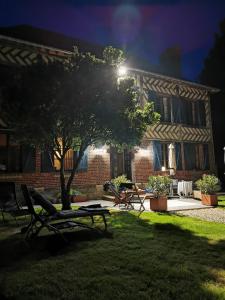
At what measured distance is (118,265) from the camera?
3.20 metres

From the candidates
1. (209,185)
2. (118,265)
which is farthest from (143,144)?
(118,265)

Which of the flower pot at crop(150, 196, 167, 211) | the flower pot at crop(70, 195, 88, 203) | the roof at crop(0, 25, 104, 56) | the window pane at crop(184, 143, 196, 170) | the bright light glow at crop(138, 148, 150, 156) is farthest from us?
the window pane at crop(184, 143, 196, 170)

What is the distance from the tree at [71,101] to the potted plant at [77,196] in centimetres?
305

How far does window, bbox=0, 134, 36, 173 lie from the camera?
1041 centimetres

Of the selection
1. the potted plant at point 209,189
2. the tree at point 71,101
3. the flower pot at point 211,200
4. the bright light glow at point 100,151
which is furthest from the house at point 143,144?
the flower pot at point 211,200

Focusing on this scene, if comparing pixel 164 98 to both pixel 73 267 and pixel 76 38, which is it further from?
pixel 73 267

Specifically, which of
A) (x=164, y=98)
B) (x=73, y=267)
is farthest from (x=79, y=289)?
(x=164, y=98)

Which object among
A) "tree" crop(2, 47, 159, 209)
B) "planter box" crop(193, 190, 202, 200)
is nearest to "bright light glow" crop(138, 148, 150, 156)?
"planter box" crop(193, 190, 202, 200)

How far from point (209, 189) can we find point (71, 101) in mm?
5337

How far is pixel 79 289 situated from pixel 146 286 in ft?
2.22

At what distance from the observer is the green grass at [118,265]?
2.51 metres

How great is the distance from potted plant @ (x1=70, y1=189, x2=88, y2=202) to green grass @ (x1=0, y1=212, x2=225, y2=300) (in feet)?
18.0

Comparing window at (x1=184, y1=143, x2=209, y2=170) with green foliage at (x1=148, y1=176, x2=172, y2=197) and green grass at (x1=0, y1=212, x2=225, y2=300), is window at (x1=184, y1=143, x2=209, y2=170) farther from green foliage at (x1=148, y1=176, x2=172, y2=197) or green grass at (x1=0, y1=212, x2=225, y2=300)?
green grass at (x1=0, y1=212, x2=225, y2=300)

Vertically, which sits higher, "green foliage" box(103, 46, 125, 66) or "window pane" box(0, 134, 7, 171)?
"green foliage" box(103, 46, 125, 66)
